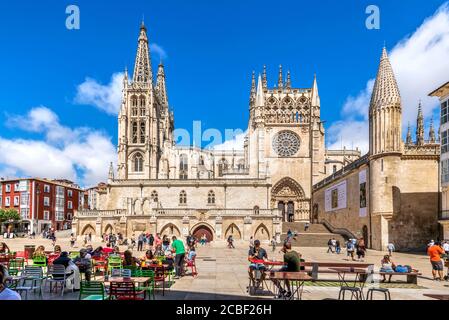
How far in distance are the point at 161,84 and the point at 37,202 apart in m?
38.2

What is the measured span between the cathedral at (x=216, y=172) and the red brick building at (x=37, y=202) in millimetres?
8830

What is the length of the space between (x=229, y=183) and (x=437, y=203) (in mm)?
22177

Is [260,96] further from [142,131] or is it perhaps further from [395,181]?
[395,181]

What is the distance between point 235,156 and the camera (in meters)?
80.1

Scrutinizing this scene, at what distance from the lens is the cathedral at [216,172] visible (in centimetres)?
4062

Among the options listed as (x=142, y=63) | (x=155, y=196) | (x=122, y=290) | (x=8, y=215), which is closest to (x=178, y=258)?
(x=122, y=290)

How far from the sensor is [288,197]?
56.1 metres

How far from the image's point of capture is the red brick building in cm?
5991

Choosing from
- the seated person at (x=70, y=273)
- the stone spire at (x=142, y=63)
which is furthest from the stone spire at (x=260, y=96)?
the seated person at (x=70, y=273)

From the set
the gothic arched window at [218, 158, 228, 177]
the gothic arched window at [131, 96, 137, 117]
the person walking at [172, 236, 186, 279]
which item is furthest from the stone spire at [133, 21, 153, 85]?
the person walking at [172, 236, 186, 279]

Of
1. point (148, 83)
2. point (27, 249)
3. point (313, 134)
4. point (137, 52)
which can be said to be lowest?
point (27, 249)

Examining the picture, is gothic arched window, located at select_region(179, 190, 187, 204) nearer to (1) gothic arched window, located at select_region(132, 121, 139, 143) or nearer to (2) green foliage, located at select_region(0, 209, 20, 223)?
(1) gothic arched window, located at select_region(132, 121, 139, 143)
